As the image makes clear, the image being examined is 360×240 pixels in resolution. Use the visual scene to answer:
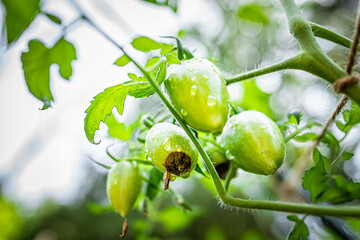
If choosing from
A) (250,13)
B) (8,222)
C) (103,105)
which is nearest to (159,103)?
(103,105)

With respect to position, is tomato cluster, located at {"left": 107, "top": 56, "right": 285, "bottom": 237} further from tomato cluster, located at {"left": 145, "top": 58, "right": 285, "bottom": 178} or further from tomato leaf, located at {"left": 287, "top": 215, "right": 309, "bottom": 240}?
tomato leaf, located at {"left": 287, "top": 215, "right": 309, "bottom": 240}

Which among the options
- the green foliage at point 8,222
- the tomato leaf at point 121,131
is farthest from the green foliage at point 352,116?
the green foliage at point 8,222

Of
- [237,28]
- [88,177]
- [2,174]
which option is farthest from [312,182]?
[88,177]

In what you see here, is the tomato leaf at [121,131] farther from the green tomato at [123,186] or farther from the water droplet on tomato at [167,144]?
the water droplet on tomato at [167,144]

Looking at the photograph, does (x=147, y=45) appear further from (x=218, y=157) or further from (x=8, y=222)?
(x=8, y=222)

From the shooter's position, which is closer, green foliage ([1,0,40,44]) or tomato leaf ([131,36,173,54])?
green foliage ([1,0,40,44])

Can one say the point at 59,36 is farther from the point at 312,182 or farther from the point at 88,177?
the point at 88,177

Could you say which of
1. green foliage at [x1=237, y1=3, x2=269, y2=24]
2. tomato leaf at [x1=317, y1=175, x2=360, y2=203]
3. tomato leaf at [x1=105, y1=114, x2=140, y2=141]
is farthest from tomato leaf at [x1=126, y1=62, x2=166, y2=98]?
green foliage at [x1=237, y1=3, x2=269, y2=24]
